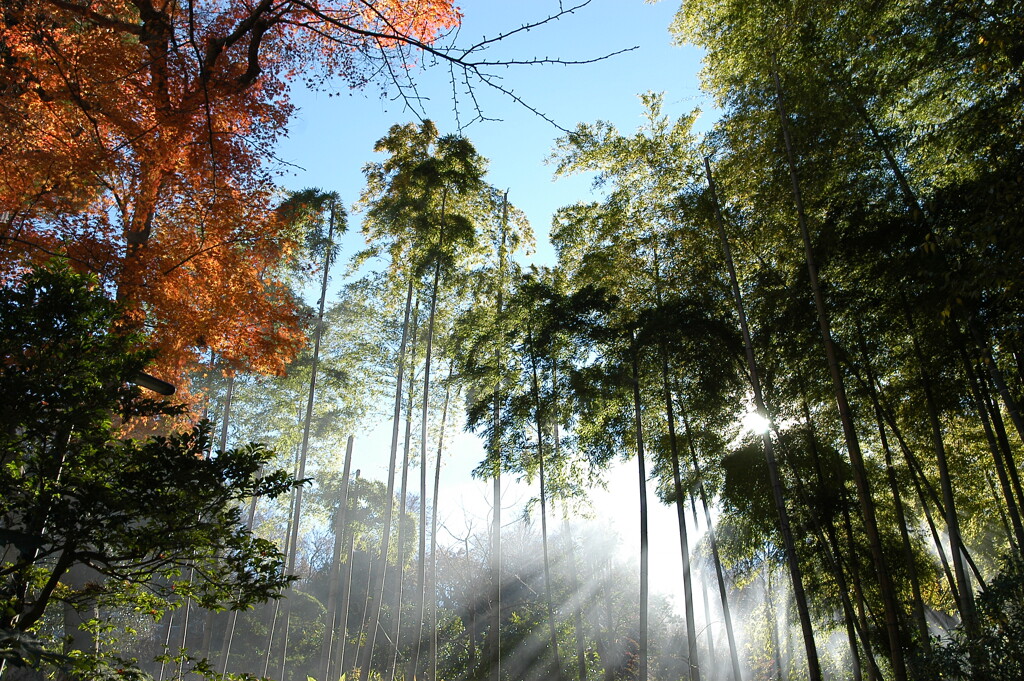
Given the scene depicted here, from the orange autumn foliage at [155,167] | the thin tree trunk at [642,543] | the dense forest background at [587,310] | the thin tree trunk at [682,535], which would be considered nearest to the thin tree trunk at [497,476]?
the dense forest background at [587,310]

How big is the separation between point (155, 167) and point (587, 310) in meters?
4.49

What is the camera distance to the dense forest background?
2.44 metres

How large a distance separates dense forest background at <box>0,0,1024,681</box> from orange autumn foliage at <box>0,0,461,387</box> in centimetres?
3

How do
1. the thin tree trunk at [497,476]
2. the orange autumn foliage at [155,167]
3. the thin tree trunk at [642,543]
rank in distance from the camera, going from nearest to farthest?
1. the orange autumn foliage at [155,167]
2. the thin tree trunk at [642,543]
3. the thin tree trunk at [497,476]

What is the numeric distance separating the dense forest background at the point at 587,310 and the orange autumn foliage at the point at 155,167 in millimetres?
25

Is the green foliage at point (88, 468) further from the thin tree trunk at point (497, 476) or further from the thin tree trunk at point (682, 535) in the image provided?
the thin tree trunk at point (497, 476)

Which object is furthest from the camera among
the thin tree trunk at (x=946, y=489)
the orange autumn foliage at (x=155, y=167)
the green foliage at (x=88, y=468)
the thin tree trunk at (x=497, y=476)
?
the thin tree trunk at (x=497, y=476)

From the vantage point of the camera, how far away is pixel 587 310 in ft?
23.1

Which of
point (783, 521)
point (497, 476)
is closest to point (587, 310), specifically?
point (497, 476)

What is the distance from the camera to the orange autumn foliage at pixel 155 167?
11.2 feet

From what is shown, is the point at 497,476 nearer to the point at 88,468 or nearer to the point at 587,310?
the point at 587,310

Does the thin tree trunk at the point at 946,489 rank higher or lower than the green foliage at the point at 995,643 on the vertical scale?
higher

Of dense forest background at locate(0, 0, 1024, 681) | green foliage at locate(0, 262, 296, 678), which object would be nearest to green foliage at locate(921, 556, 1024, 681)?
dense forest background at locate(0, 0, 1024, 681)

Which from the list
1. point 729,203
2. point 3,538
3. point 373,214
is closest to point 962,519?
point 729,203
